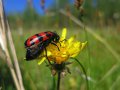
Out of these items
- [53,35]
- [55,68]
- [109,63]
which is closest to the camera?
[55,68]

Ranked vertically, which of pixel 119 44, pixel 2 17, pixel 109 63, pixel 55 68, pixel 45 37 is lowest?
pixel 119 44

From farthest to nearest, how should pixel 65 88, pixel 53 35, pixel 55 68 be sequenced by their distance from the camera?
pixel 65 88, pixel 53 35, pixel 55 68

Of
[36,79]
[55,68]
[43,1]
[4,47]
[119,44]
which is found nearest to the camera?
[4,47]

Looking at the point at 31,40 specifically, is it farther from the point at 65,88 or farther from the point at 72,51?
the point at 65,88

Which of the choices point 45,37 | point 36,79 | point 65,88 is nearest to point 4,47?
point 45,37

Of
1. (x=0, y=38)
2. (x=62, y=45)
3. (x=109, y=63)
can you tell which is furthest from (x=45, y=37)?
(x=109, y=63)

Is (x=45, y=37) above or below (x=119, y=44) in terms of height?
above

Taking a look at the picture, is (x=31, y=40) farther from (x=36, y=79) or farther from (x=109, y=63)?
(x=109, y=63)

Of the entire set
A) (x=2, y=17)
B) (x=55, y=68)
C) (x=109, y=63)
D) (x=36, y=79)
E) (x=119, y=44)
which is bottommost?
(x=119, y=44)

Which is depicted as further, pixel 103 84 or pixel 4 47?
pixel 103 84
